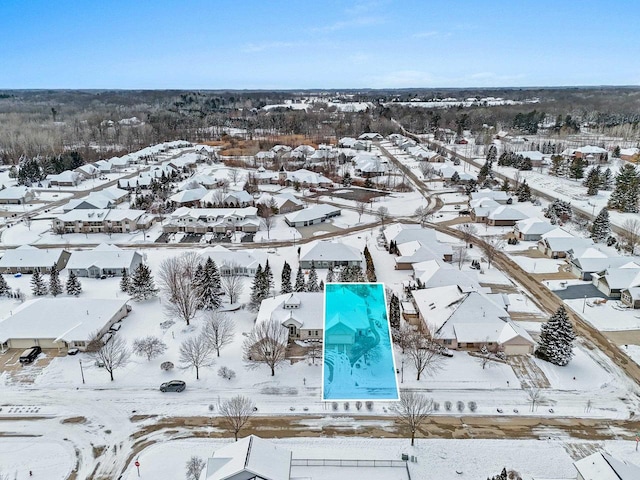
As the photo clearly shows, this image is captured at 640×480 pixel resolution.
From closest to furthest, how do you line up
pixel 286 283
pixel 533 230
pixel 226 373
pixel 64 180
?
pixel 226 373, pixel 286 283, pixel 533 230, pixel 64 180

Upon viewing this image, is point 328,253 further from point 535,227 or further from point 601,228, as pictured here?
point 601,228

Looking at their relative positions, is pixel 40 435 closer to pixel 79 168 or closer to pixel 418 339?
pixel 418 339

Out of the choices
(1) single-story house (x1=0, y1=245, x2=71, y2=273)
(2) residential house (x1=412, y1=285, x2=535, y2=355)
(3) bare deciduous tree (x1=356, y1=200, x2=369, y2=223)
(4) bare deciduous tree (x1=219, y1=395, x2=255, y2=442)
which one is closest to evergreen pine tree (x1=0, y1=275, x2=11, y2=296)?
(1) single-story house (x1=0, y1=245, x2=71, y2=273)

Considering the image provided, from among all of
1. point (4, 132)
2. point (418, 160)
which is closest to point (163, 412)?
point (418, 160)

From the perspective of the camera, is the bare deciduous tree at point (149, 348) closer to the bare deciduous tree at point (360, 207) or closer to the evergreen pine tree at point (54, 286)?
the evergreen pine tree at point (54, 286)

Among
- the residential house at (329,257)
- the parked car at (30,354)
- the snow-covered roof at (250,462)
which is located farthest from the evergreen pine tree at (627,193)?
the parked car at (30,354)

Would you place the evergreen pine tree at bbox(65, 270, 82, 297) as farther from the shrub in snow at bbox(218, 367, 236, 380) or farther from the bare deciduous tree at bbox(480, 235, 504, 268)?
the bare deciduous tree at bbox(480, 235, 504, 268)

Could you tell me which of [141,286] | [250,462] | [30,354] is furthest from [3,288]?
[250,462]
